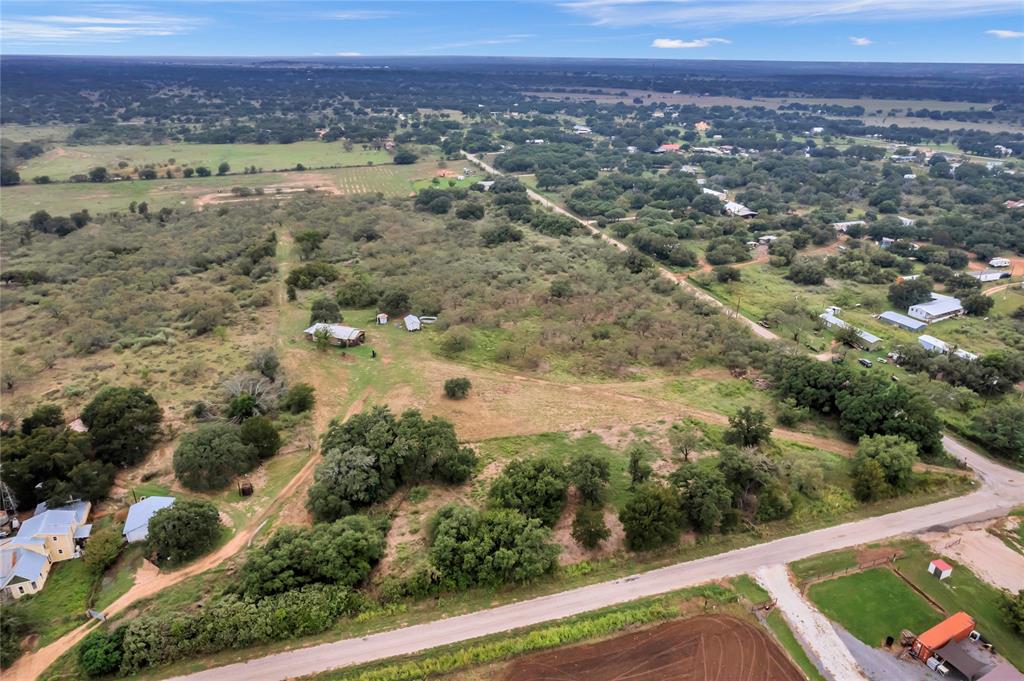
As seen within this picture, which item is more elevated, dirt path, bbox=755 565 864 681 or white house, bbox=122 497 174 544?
white house, bbox=122 497 174 544

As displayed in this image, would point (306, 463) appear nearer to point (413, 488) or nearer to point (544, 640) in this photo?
point (413, 488)

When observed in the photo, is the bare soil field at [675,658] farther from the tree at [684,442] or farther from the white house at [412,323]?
the white house at [412,323]

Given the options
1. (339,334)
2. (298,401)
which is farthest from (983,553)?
(339,334)

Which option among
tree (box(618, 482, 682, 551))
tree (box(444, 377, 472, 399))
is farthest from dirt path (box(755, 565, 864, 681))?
tree (box(444, 377, 472, 399))

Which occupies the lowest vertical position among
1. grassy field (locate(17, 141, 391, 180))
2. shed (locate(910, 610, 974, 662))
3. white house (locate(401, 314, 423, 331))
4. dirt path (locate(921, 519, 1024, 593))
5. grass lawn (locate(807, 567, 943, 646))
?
grass lawn (locate(807, 567, 943, 646))

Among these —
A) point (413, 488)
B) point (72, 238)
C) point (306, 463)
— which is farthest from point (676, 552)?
point (72, 238)

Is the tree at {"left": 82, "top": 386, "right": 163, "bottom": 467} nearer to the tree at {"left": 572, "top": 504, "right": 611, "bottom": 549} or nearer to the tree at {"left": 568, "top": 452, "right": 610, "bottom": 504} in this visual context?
the tree at {"left": 568, "top": 452, "right": 610, "bottom": 504}

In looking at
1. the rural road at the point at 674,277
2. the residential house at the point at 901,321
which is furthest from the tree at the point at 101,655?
the residential house at the point at 901,321
